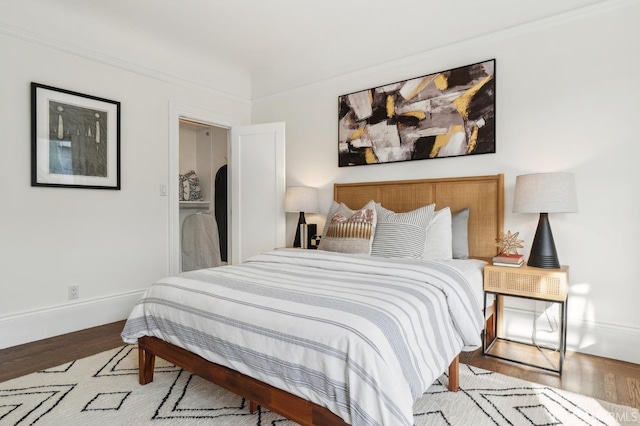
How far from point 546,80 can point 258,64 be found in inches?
119

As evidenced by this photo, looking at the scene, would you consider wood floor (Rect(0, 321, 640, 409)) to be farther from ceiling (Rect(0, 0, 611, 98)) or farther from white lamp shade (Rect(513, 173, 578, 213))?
ceiling (Rect(0, 0, 611, 98))

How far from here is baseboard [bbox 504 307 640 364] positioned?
2.37m

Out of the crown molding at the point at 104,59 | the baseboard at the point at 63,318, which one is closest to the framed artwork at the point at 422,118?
the crown molding at the point at 104,59

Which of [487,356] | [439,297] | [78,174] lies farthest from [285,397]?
[78,174]

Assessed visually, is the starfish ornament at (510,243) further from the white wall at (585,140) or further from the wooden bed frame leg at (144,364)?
the wooden bed frame leg at (144,364)

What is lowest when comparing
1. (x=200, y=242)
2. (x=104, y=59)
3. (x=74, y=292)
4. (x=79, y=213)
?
(x=74, y=292)

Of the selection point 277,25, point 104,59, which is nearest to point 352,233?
point 277,25

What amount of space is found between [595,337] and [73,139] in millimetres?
4348

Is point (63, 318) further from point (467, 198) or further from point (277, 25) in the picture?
point (467, 198)

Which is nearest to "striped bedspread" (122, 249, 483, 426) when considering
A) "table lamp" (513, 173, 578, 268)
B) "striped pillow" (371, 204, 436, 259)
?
"striped pillow" (371, 204, 436, 259)

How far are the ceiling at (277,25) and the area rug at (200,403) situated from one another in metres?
2.61

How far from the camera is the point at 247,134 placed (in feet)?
13.9

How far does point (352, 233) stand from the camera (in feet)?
9.30

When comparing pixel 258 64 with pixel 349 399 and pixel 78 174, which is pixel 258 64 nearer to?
pixel 78 174
